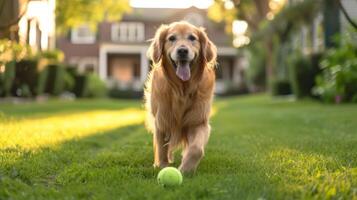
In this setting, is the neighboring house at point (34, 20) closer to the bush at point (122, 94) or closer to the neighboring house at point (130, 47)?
the bush at point (122, 94)

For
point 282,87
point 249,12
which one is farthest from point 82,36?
point 282,87

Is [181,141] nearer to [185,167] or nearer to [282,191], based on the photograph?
[185,167]

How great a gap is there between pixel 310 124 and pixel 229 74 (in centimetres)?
4340

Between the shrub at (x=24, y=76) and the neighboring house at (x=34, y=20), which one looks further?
the shrub at (x=24, y=76)

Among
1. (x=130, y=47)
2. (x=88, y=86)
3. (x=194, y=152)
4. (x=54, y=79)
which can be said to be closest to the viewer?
(x=194, y=152)

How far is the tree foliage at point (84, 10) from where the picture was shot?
1199 inches

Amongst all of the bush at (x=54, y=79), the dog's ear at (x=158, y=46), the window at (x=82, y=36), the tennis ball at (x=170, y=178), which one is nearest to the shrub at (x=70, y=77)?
the bush at (x=54, y=79)

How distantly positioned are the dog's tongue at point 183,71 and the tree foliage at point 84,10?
84.3 feet

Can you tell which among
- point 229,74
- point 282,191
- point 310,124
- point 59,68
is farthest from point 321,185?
point 229,74

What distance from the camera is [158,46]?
5.56m

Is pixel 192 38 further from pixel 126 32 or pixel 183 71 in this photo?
pixel 126 32

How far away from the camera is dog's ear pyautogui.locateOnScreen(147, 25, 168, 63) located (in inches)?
218

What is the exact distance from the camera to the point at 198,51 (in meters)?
5.44

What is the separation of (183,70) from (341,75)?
→ 6867 millimetres
